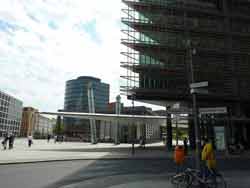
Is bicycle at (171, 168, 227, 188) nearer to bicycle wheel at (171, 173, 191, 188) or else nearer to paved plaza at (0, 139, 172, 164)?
bicycle wheel at (171, 173, 191, 188)

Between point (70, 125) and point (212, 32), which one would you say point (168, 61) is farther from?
point (70, 125)

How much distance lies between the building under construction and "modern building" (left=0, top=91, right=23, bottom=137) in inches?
4183

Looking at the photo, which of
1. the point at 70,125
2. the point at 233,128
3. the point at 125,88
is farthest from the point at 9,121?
the point at 233,128

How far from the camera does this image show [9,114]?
13375 cm

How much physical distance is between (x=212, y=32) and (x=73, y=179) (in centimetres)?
3655

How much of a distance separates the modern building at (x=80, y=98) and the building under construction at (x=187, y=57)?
285 feet

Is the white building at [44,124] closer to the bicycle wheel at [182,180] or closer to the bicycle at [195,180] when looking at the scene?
the bicycle wheel at [182,180]

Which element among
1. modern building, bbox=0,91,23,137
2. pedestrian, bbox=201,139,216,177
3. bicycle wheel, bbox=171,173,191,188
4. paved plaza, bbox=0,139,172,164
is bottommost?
paved plaza, bbox=0,139,172,164

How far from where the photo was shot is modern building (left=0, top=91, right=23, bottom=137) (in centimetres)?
12538

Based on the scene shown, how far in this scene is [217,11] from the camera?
1651 inches

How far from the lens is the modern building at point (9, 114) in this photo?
125375 mm

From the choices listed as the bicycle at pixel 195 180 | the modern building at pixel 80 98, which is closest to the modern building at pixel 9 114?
the modern building at pixel 80 98

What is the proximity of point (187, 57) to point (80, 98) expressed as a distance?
98.0 m

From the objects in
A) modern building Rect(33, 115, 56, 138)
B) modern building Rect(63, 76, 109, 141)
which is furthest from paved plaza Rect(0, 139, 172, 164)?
Answer: modern building Rect(33, 115, 56, 138)
